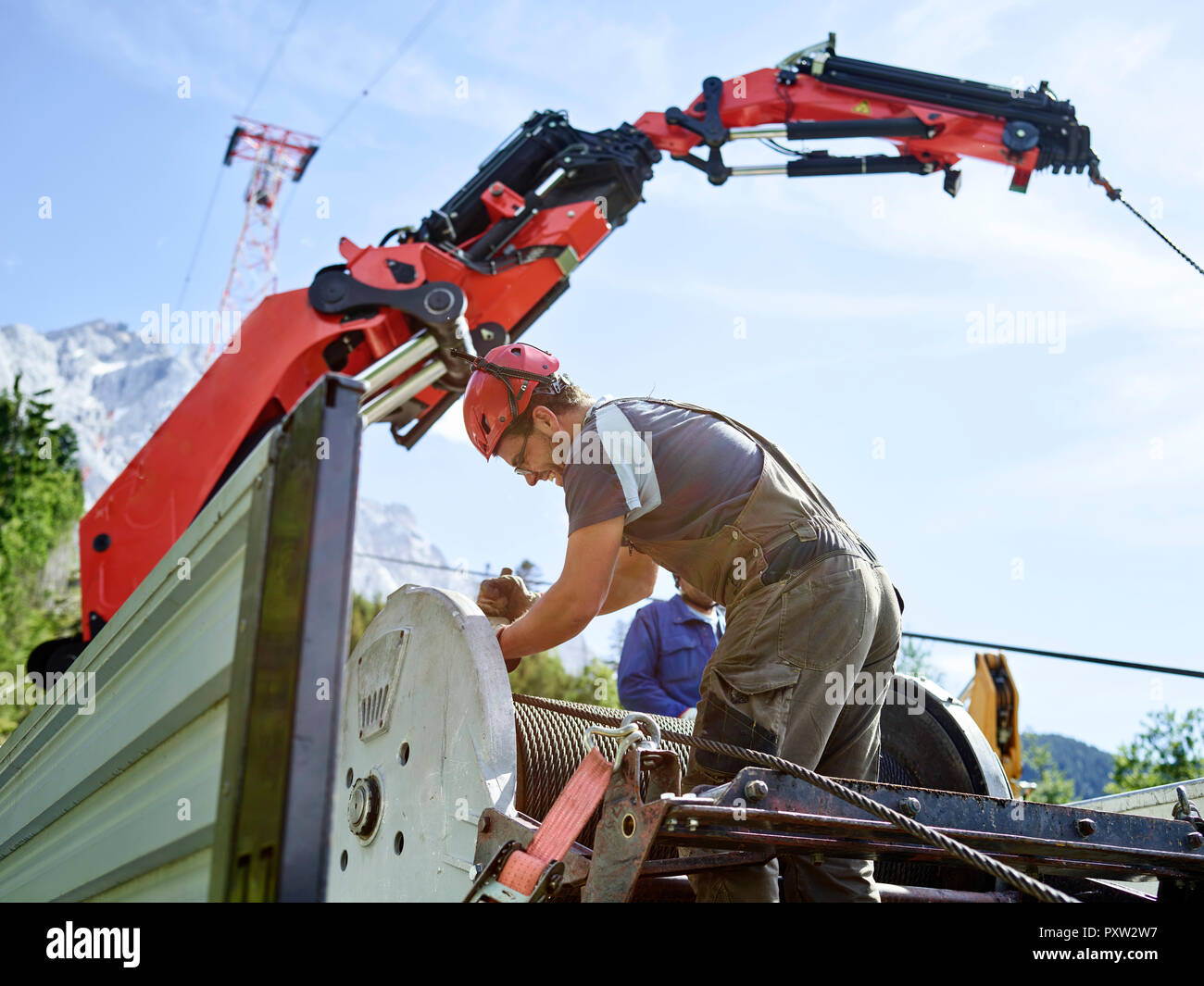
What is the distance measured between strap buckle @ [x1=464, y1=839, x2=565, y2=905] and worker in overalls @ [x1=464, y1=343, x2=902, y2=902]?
1.78 ft

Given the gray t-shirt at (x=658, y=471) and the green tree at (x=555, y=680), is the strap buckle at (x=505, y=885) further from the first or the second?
the green tree at (x=555, y=680)

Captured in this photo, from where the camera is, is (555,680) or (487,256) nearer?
(487,256)

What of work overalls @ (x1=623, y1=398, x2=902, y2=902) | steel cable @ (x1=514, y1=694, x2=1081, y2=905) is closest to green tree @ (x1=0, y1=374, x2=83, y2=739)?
work overalls @ (x1=623, y1=398, x2=902, y2=902)

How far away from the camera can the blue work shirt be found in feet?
18.1

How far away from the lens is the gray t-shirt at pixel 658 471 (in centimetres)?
315

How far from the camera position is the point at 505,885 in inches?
103

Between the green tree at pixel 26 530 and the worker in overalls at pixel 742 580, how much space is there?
22364mm

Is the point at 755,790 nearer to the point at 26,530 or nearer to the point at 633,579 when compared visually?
the point at 633,579

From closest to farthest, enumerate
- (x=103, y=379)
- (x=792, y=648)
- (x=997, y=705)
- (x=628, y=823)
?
(x=628, y=823)
(x=792, y=648)
(x=997, y=705)
(x=103, y=379)

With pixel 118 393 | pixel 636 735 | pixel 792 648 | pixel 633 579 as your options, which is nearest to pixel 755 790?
pixel 636 735

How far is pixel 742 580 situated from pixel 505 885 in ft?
3.66

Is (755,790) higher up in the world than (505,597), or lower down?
lower down

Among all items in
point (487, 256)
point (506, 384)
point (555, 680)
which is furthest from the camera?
point (555, 680)
